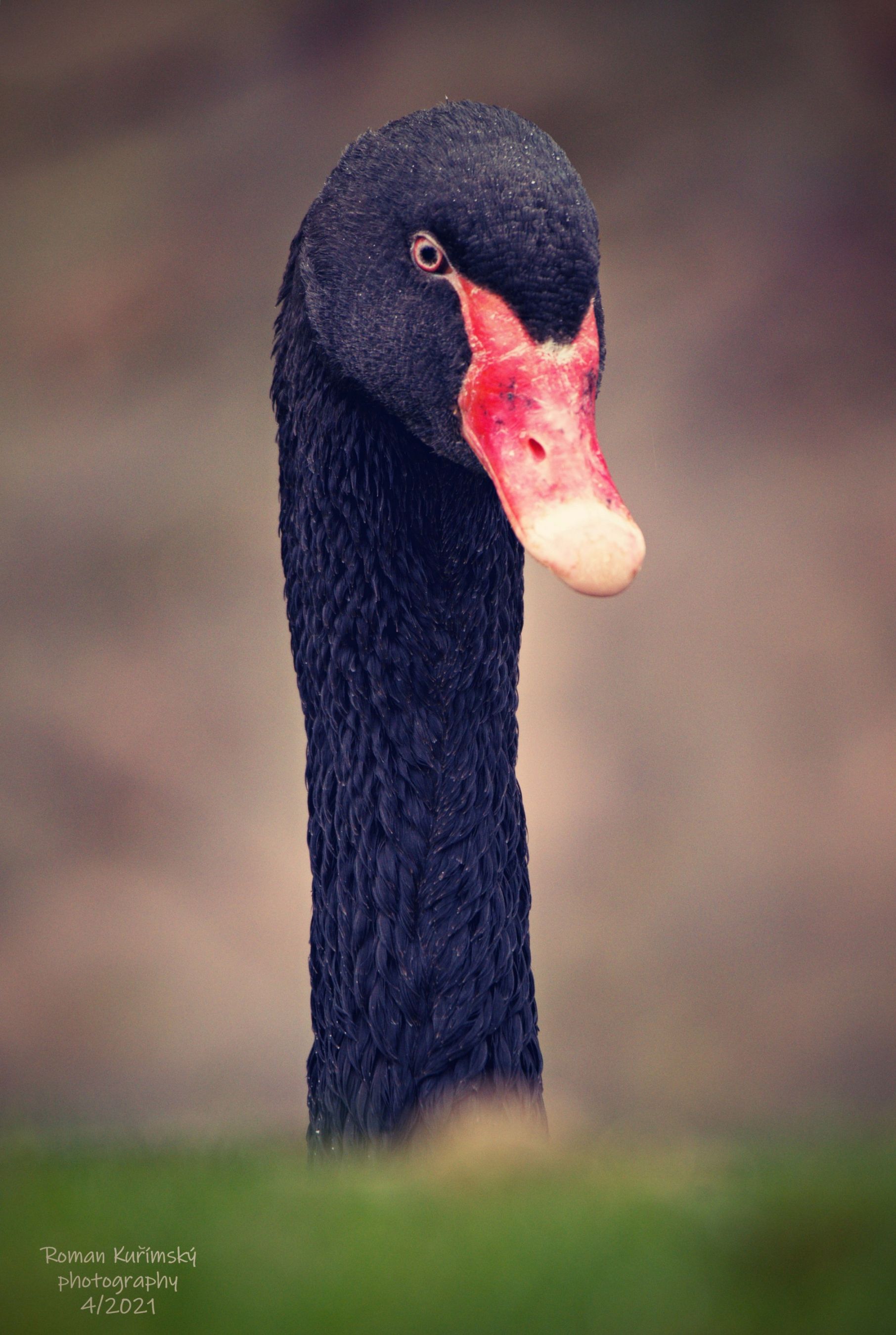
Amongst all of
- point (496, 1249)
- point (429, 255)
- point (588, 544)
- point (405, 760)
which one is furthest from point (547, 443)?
point (496, 1249)

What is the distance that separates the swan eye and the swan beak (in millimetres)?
34

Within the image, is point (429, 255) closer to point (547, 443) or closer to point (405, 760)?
point (547, 443)

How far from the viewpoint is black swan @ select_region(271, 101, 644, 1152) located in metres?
2.32

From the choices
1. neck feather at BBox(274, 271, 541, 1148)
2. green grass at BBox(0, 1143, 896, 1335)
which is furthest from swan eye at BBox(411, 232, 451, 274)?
green grass at BBox(0, 1143, 896, 1335)

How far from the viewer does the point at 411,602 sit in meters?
2.60

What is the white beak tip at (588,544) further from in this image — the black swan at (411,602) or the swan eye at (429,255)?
the swan eye at (429,255)

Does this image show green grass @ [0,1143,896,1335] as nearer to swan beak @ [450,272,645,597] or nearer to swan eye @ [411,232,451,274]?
swan beak @ [450,272,645,597]

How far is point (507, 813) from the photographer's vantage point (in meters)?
2.74

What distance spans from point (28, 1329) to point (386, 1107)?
1245mm

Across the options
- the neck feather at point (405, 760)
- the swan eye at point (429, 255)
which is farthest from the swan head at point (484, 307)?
the neck feather at point (405, 760)

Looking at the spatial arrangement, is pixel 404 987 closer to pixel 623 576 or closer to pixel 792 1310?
pixel 623 576

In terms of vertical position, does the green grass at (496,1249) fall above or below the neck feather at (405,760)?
below

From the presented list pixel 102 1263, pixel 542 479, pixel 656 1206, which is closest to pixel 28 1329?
pixel 102 1263

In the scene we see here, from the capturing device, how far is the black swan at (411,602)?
91.3 inches
